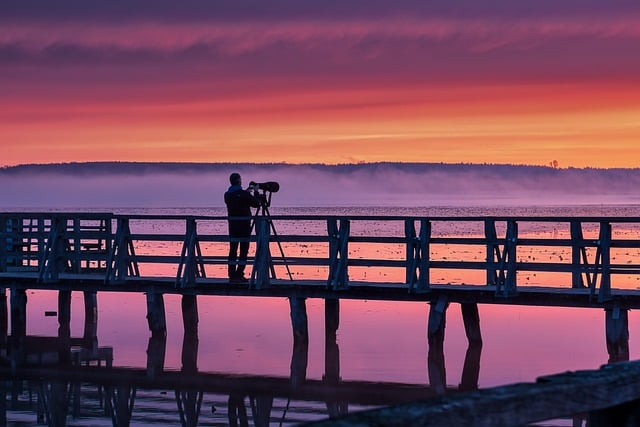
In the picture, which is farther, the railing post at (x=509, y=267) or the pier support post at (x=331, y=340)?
the pier support post at (x=331, y=340)

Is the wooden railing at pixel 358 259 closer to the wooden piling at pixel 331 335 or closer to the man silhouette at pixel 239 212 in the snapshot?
the man silhouette at pixel 239 212

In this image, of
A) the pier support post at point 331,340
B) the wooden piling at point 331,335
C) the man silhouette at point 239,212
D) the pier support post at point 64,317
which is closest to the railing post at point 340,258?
the pier support post at point 331,340

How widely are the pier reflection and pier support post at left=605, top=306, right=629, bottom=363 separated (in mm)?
2031

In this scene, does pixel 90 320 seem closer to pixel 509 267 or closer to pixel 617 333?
pixel 509 267

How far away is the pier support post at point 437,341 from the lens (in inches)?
773

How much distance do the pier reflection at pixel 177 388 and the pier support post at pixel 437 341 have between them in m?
0.02

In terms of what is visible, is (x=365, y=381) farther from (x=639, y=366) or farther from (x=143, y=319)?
(x=639, y=366)

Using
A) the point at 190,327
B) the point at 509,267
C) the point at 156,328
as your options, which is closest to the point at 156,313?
the point at 156,328

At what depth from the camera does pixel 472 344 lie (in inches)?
861

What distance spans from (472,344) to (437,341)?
1.51m

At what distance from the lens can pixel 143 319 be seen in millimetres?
28750

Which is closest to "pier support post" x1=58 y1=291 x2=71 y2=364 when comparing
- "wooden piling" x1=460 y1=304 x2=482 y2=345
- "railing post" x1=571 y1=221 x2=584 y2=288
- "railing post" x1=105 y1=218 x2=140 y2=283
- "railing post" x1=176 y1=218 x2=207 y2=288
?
"railing post" x1=105 y1=218 x2=140 y2=283

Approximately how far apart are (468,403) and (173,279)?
1758 cm

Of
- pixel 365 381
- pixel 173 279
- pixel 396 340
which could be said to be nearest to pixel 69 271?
pixel 173 279
